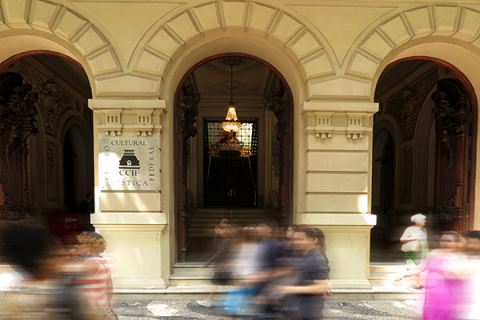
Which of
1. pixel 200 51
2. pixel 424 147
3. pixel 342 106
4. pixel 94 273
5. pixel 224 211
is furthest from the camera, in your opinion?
pixel 224 211

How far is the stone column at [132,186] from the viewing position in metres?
5.07

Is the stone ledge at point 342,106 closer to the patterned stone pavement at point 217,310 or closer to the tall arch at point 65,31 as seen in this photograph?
the patterned stone pavement at point 217,310

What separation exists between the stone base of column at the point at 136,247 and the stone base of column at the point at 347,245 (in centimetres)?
254

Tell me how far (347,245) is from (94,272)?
4.05m

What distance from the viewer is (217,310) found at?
442 centimetres

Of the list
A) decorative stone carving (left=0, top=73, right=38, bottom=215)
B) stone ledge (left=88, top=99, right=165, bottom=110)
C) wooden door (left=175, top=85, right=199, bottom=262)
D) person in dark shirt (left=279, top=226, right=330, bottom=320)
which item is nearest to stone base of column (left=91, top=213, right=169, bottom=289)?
wooden door (left=175, top=85, right=199, bottom=262)

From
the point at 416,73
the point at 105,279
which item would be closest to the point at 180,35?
the point at 105,279

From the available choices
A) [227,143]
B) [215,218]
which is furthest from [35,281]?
[227,143]

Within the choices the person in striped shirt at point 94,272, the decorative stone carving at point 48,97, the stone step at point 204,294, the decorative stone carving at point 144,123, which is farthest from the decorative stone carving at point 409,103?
the decorative stone carving at point 48,97

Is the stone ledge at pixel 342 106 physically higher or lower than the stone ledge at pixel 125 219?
higher

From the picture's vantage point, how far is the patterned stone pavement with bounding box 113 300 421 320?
4445 mm

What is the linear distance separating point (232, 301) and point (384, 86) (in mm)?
10128

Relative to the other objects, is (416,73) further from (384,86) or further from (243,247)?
(243,247)

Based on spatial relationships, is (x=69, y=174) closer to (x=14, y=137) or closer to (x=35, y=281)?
(x=14, y=137)
